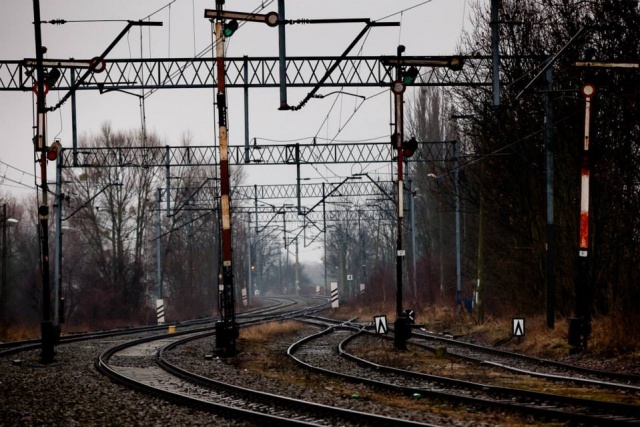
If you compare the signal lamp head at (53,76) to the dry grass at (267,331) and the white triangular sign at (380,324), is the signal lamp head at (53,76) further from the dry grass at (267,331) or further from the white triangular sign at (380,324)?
the white triangular sign at (380,324)

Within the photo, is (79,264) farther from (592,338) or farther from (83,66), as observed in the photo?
(592,338)

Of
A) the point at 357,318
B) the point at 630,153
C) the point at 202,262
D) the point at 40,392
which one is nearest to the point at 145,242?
the point at 202,262

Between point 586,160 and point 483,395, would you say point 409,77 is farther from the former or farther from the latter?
point 483,395

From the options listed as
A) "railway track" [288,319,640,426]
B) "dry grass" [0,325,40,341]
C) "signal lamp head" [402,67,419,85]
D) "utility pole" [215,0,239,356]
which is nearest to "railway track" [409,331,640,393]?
"railway track" [288,319,640,426]

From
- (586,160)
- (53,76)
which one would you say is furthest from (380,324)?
(53,76)

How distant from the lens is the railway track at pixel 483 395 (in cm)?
1188

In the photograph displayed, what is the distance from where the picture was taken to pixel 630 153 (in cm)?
2673

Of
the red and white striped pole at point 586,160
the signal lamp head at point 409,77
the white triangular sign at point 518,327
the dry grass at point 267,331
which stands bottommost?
the dry grass at point 267,331

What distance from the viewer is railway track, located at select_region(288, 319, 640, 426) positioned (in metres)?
11.9

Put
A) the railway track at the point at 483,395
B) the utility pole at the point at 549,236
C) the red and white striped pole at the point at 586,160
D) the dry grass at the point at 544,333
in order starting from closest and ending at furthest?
the railway track at the point at 483,395 → the dry grass at the point at 544,333 → the red and white striped pole at the point at 586,160 → the utility pole at the point at 549,236

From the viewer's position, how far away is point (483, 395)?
14.7 metres

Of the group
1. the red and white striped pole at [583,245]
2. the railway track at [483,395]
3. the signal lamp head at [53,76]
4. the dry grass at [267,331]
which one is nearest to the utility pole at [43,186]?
the signal lamp head at [53,76]

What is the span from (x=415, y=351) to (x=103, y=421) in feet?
45.0

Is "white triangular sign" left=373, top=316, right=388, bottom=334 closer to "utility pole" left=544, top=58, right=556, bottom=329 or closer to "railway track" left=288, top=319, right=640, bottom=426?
"railway track" left=288, top=319, right=640, bottom=426
